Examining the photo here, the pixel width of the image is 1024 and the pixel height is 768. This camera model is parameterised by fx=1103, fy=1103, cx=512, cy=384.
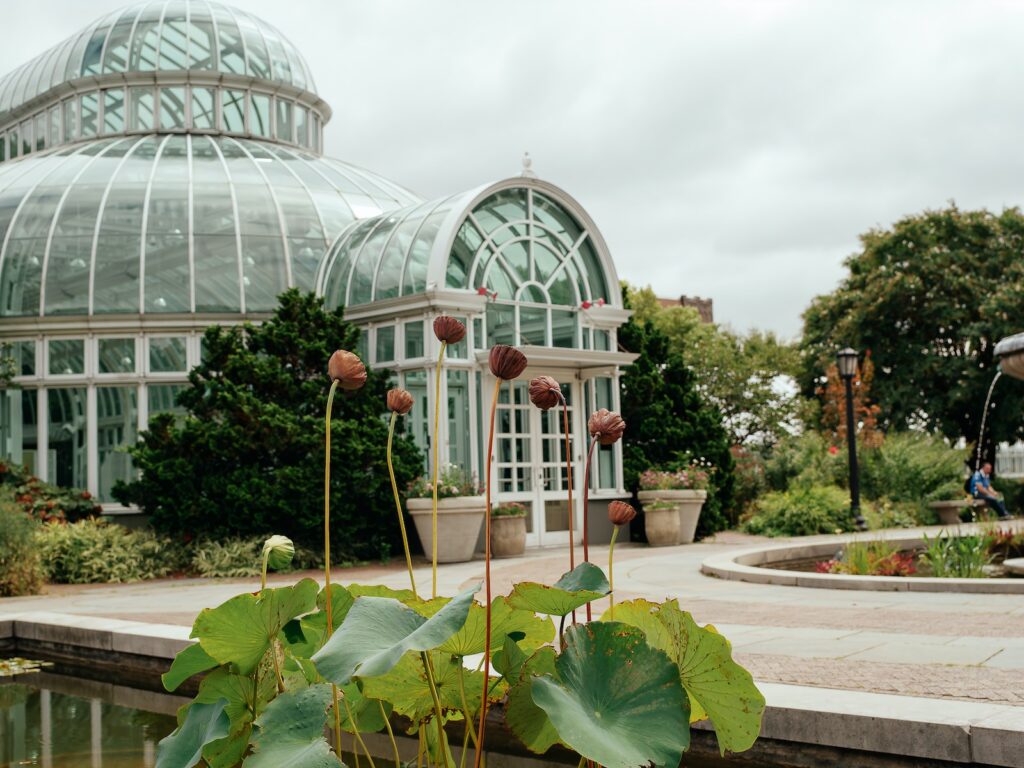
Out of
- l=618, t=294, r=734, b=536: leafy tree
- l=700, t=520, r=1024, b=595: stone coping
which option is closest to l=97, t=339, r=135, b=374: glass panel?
l=618, t=294, r=734, b=536: leafy tree

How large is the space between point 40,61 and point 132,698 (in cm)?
2181

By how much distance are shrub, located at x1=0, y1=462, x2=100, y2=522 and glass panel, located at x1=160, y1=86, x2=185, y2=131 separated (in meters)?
8.36

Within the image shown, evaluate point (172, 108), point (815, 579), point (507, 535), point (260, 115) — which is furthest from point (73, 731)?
point (260, 115)

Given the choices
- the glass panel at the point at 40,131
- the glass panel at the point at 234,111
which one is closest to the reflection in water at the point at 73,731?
the glass panel at the point at 234,111

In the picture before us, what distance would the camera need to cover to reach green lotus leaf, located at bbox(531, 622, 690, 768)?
2293 mm

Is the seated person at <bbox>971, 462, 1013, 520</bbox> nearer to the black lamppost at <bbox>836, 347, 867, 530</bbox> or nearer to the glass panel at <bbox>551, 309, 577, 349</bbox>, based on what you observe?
the black lamppost at <bbox>836, 347, 867, 530</bbox>

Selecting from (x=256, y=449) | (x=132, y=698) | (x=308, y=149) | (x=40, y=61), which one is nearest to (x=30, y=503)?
(x=256, y=449)

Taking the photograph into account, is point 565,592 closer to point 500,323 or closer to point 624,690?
point 624,690

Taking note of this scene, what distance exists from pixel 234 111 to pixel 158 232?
542 centimetres

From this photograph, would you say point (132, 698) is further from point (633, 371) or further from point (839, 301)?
point (839, 301)

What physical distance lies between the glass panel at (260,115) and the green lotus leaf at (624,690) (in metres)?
22.0

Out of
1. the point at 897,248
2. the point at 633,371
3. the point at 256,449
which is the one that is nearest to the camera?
the point at 256,449

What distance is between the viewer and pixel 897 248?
1275 inches

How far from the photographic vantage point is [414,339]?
655 inches
